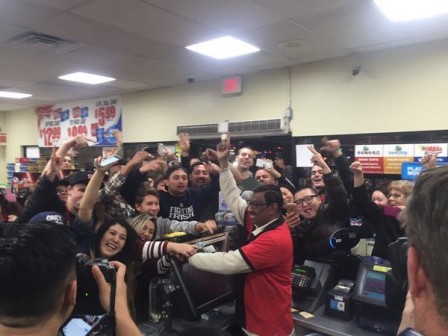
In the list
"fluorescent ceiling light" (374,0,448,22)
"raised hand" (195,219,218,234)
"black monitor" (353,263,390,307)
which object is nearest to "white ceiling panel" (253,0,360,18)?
"fluorescent ceiling light" (374,0,448,22)

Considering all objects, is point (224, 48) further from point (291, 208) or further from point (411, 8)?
point (291, 208)

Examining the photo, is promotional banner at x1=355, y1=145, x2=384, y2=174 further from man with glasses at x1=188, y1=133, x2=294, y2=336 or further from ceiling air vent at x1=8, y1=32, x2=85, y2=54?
ceiling air vent at x1=8, y1=32, x2=85, y2=54

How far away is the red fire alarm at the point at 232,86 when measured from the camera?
5.31 m

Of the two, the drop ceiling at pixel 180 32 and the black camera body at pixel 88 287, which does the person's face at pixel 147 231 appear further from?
the drop ceiling at pixel 180 32

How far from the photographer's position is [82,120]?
7.69 m

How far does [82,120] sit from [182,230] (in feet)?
19.7

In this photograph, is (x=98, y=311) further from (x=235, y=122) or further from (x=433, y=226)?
(x=235, y=122)

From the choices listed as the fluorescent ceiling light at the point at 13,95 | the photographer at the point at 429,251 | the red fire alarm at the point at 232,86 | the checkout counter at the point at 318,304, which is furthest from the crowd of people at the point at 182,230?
the fluorescent ceiling light at the point at 13,95

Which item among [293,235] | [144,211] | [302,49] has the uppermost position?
[302,49]

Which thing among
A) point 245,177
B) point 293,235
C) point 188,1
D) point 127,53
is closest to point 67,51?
point 127,53

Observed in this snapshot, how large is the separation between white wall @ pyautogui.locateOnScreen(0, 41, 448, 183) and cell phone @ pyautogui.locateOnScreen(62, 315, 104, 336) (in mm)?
3899

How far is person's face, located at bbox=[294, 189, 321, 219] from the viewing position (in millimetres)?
2729

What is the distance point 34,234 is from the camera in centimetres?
87

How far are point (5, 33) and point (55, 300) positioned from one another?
350cm
